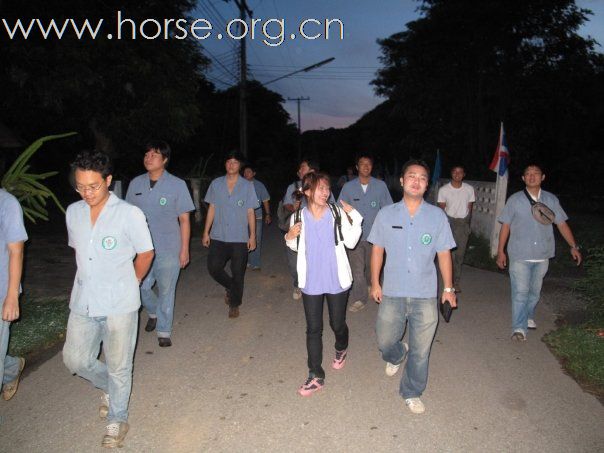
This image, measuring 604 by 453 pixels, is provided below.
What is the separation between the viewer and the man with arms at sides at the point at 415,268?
12.4 ft

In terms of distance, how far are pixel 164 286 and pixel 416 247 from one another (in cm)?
268

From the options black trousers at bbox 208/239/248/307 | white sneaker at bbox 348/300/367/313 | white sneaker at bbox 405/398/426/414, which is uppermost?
black trousers at bbox 208/239/248/307

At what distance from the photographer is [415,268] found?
3.78 meters

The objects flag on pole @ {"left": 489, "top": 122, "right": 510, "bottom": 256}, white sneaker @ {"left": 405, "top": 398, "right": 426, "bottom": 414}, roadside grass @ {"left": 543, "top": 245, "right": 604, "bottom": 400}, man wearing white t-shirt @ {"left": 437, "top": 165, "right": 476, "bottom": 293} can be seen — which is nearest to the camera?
white sneaker @ {"left": 405, "top": 398, "right": 426, "bottom": 414}

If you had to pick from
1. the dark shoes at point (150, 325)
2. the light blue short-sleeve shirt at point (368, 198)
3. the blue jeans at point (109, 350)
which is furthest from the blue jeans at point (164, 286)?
the light blue short-sleeve shirt at point (368, 198)

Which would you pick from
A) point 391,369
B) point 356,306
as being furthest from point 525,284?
point 356,306

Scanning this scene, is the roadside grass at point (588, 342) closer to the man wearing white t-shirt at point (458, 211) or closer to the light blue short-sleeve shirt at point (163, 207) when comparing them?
the man wearing white t-shirt at point (458, 211)

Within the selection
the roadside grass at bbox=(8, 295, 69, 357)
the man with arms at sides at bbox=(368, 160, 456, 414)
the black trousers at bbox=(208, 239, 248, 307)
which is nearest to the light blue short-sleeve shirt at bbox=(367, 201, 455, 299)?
the man with arms at sides at bbox=(368, 160, 456, 414)

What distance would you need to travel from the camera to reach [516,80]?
26500mm

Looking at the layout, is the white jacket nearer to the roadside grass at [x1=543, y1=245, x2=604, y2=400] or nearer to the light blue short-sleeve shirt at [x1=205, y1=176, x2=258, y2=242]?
the light blue short-sleeve shirt at [x1=205, y1=176, x2=258, y2=242]

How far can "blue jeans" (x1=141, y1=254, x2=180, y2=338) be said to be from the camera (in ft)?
16.9

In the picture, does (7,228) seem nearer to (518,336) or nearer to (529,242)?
(529,242)

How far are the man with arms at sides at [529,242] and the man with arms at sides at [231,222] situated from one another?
2.86 metres

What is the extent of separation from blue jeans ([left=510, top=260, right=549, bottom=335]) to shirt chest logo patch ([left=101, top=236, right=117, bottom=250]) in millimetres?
4053
